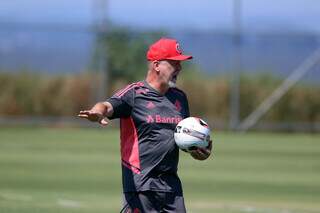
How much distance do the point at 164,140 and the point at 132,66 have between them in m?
29.3

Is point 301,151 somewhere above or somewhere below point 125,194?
below

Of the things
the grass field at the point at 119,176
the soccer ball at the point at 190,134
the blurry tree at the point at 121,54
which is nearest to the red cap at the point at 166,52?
the soccer ball at the point at 190,134

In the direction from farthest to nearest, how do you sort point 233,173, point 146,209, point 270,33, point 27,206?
point 270,33 < point 233,173 < point 27,206 < point 146,209

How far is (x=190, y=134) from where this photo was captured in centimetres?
838

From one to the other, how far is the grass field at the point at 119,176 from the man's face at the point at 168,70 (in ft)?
17.6

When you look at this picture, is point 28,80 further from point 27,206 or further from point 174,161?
point 174,161

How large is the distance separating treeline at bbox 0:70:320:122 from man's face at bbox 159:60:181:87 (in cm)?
2786

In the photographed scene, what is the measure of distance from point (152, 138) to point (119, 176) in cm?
1131

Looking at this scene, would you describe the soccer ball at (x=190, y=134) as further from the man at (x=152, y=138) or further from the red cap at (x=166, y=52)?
the red cap at (x=166, y=52)

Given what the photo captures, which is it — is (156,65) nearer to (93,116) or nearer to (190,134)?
(190,134)

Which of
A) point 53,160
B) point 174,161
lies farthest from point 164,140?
point 53,160

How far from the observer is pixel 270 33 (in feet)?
127

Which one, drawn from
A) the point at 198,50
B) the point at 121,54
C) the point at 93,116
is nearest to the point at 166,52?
the point at 93,116

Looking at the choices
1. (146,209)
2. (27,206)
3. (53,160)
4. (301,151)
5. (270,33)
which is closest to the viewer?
(146,209)
